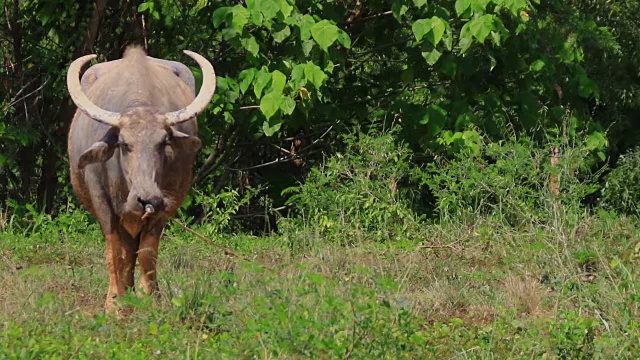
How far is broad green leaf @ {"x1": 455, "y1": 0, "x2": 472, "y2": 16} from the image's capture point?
9414 mm

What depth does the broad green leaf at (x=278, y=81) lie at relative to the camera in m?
9.40

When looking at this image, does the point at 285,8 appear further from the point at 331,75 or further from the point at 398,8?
the point at 331,75

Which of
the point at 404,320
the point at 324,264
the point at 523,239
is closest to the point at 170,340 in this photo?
the point at 404,320

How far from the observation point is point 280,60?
9.64m

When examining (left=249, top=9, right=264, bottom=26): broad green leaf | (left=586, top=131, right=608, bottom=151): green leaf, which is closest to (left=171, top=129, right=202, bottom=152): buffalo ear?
(left=249, top=9, right=264, bottom=26): broad green leaf

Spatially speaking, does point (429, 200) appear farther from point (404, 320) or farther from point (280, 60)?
point (404, 320)

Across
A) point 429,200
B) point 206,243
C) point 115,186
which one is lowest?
point 429,200

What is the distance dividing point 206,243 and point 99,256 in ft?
2.68

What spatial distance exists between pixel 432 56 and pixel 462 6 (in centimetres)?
52

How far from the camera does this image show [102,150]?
703cm

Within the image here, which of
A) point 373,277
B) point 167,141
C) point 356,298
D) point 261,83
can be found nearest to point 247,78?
point 261,83

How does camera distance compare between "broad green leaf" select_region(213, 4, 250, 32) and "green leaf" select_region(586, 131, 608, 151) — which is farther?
"green leaf" select_region(586, 131, 608, 151)

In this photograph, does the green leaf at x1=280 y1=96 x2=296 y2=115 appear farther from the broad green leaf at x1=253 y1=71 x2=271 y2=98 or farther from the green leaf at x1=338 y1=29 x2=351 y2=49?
the green leaf at x1=338 y1=29 x2=351 y2=49

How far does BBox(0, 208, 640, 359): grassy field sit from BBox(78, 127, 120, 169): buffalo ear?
717 millimetres
